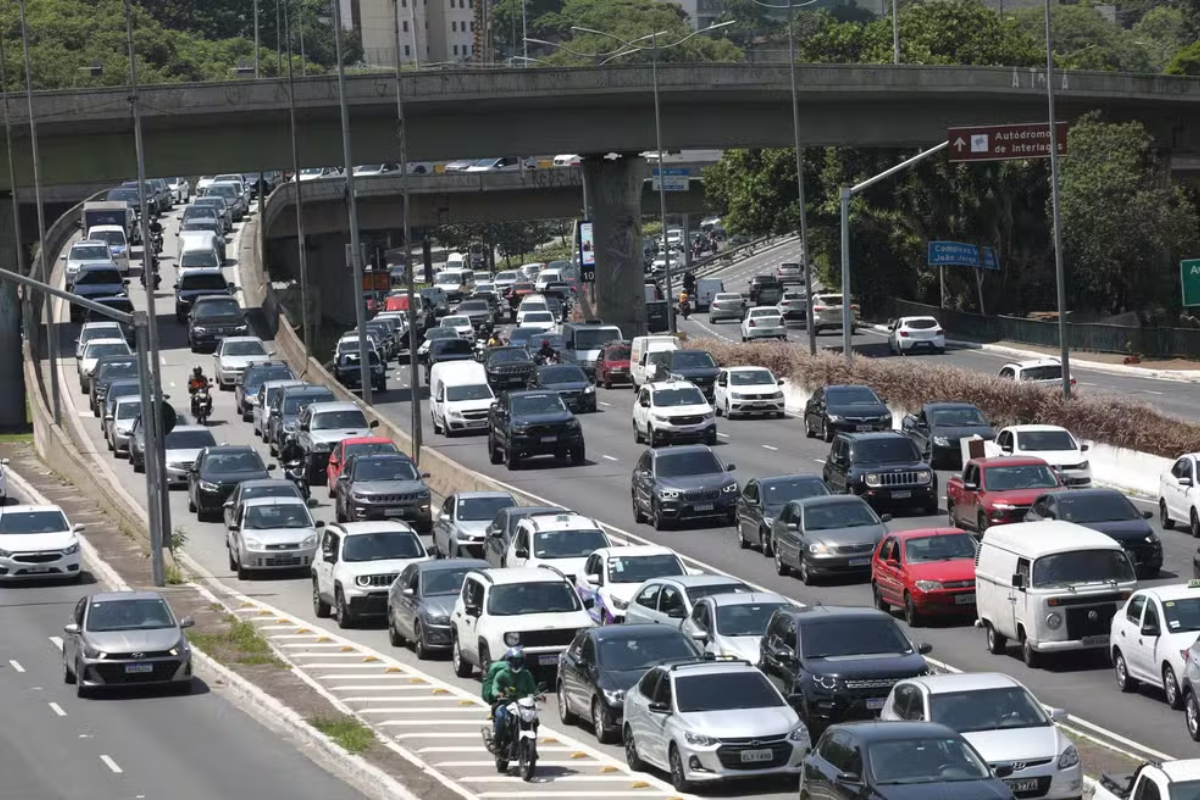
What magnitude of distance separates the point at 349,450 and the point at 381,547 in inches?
506

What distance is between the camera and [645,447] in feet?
179

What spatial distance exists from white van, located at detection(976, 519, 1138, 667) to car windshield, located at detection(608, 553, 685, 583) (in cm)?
527

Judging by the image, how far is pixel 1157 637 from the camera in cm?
2467

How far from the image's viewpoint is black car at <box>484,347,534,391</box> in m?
66.8

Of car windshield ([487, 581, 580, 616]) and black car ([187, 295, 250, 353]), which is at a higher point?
black car ([187, 295, 250, 353])

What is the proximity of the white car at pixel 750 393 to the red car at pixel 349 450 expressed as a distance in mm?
13230

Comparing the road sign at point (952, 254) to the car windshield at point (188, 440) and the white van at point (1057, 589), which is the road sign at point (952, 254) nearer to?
the car windshield at point (188, 440)

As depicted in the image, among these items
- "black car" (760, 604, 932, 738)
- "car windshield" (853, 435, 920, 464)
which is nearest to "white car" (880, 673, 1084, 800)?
"black car" (760, 604, 932, 738)

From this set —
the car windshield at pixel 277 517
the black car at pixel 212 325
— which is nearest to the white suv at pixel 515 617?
the car windshield at pixel 277 517

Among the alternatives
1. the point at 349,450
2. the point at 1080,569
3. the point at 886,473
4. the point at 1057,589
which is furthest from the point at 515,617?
the point at 349,450

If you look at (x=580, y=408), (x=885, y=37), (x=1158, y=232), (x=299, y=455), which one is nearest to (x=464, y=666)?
(x=299, y=455)

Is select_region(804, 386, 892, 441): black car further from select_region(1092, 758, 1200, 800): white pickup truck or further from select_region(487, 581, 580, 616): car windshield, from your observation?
select_region(1092, 758, 1200, 800): white pickup truck

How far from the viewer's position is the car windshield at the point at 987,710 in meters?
20.4

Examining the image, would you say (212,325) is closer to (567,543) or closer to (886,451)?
(886,451)
